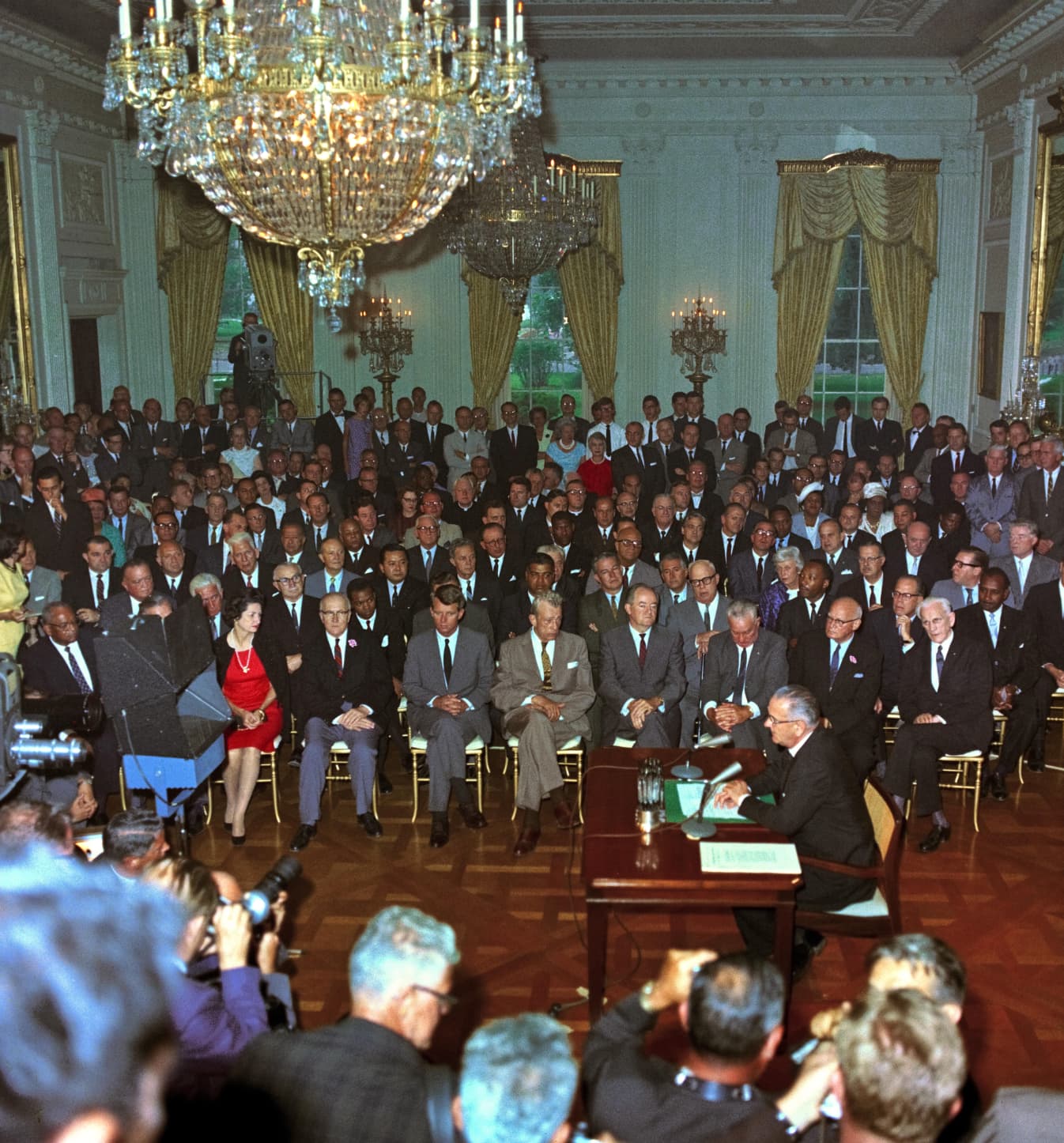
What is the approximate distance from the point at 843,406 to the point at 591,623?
6483 mm

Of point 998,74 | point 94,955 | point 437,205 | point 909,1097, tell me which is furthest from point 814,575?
point 998,74

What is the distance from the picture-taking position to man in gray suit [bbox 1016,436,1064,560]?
8.80 meters

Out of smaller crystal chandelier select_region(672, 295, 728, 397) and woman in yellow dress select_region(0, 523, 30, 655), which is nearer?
woman in yellow dress select_region(0, 523, 30, 655)

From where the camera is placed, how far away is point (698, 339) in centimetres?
1405

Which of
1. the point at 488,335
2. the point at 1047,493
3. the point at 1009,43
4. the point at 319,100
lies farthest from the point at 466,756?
the point at 1009,43

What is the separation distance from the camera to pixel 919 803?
639 centimetres

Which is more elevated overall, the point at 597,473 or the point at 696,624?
the point at 597,473

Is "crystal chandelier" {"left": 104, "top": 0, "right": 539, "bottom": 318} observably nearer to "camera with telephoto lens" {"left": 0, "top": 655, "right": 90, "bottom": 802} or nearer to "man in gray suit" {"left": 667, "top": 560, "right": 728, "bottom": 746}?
"camera with telephoto lens" {"left": 0, "top": 655, "right": 90, "bottom": 802}

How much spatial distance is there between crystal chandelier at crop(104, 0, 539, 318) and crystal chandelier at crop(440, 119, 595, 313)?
3.94m

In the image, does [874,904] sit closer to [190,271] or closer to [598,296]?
[598,296]

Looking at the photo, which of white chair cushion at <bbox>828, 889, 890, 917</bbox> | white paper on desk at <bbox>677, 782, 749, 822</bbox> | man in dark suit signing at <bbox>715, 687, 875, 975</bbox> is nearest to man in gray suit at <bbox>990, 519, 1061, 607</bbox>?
man in dark suit signing at <bbox>715, 687, 875, 975</bbox>

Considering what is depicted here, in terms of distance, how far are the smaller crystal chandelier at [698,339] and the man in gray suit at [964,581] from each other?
21.6 ft

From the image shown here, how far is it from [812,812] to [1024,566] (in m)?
3.69

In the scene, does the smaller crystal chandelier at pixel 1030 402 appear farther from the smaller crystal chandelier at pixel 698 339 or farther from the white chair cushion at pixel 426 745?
the white chair cushion at pixel 426 745
